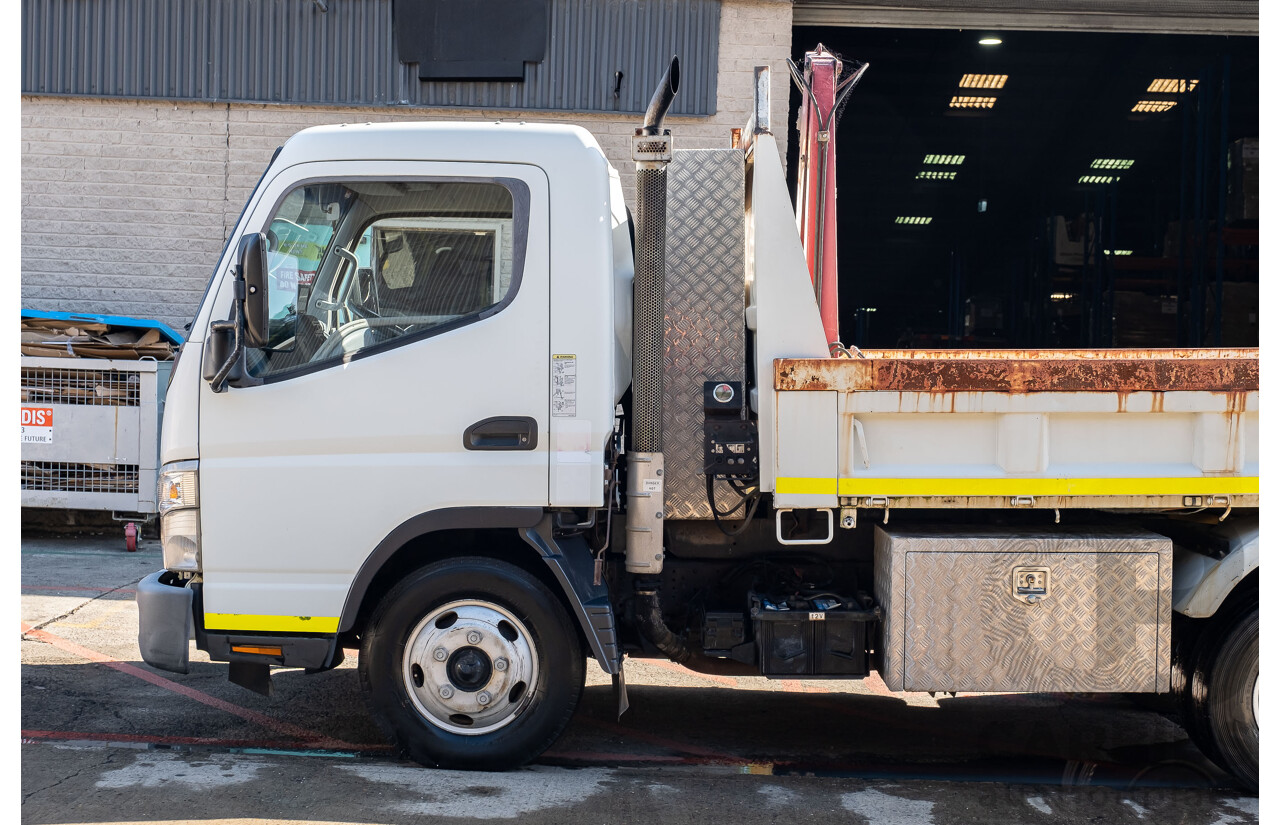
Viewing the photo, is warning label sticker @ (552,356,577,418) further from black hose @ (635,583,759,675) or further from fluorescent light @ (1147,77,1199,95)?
fluorescent light @ (1147,77,1199,95)

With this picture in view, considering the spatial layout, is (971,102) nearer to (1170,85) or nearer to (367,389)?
(1170,85)

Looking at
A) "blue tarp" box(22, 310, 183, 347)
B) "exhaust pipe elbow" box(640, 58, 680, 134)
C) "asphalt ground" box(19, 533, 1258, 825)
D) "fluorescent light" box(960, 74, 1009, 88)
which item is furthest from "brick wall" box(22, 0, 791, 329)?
"fluorescent light" box(960, 74, 1009, 88)

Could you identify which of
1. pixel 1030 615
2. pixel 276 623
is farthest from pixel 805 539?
pixel 276 623

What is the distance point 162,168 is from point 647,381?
876 centimetres

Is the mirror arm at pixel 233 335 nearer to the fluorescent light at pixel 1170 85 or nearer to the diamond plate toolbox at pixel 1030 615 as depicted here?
the diamond plate toolbox at pixel 1030 615

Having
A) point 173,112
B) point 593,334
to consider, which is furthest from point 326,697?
point 173,112

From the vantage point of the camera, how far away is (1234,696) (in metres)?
4.40

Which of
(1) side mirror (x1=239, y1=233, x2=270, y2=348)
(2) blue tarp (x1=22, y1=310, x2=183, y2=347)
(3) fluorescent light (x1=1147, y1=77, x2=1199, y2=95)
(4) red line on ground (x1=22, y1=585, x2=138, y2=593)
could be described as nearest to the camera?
(1) side mirror (x1=239, y1=233, x2=270, y2=348)

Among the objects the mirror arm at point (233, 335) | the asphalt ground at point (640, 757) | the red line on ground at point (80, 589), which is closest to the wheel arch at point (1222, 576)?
the asphalt ground at point (640, 757)

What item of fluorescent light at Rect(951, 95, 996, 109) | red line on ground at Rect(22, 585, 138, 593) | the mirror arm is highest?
fluorescent light at Rect(951, 95, 996, 109)

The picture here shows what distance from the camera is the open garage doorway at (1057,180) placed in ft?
52.1

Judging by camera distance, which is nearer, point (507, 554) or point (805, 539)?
point (507, 554)

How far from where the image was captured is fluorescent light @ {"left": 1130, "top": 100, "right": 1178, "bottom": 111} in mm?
19250

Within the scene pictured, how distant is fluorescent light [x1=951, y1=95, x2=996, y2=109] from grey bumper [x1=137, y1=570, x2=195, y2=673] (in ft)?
59.4
